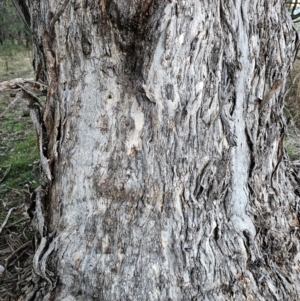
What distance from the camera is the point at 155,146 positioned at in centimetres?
147

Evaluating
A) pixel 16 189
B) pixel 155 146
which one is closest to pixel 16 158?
pixel 16 189

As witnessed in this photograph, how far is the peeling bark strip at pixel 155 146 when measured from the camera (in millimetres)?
1401

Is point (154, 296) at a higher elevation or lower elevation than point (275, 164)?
lower

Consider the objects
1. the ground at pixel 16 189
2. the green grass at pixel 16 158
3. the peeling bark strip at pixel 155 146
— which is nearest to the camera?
the peeling bark strip at pixel 155 146

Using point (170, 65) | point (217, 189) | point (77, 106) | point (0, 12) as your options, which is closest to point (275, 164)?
point (217, 189)

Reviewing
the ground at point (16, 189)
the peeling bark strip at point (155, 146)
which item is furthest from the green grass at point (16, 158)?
the peeling bark strip at point (155, 146)

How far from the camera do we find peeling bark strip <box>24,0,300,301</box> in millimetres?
1401

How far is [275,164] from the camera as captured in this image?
1.85m

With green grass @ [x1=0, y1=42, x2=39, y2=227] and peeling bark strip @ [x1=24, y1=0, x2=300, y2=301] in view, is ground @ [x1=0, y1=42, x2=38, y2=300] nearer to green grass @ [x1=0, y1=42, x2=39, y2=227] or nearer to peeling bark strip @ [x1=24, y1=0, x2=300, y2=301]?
green grass @ [x1=0, y1=42, x2=39, y2=227]

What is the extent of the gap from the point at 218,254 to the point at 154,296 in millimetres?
298

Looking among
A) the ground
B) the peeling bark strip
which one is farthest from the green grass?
the peeling bark strip

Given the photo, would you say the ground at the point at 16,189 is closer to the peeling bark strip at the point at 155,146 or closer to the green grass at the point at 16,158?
the green grass at the point at 16,158

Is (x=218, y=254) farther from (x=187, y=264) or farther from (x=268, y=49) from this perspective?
(x=268, y=49)

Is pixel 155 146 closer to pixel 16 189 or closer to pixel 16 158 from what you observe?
pixel 16 189
